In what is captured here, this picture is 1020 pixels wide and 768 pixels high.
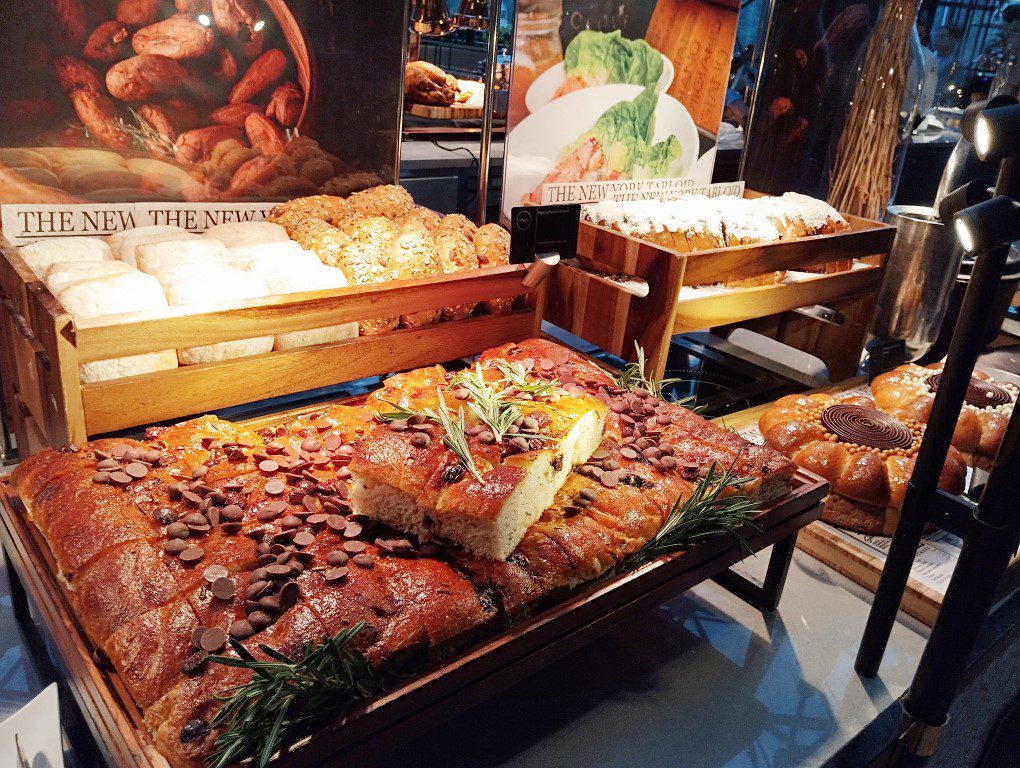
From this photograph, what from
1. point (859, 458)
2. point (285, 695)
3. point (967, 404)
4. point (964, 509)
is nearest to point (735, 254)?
point (859, 458)

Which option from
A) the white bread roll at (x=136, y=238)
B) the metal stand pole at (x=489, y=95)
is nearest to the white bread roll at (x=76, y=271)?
the white bread roll at (x=136, y=238)

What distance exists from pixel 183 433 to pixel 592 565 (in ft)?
3.07

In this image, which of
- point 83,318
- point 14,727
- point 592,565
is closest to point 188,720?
point 14,727

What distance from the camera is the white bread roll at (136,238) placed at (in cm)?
233

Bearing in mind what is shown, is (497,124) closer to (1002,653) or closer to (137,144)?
(137,144)

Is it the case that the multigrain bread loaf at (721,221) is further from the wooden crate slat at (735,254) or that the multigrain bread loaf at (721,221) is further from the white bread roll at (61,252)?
the white bread roll at (61,252)

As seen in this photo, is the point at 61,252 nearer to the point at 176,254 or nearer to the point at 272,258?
the point at 176,254

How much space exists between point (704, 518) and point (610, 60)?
7.77ft

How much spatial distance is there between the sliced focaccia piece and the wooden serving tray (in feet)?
0.59

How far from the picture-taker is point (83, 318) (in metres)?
1.84

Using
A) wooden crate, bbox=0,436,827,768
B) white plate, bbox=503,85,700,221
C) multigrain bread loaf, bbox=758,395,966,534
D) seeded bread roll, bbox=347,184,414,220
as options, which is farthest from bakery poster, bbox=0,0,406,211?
multigrain bread loaf, bbox=758,395,966,534

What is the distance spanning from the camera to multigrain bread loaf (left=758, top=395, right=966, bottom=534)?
235cm

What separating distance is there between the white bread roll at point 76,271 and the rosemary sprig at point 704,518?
4.94 ft

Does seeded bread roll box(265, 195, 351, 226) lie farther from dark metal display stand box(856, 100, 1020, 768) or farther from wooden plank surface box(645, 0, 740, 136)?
dark metal display stand box(856, 100, 1020, 768)
